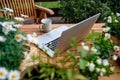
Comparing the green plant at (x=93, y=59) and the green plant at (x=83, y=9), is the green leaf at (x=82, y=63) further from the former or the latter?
the green plant at (x=83, y=9)

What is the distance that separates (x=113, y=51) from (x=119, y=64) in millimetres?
98

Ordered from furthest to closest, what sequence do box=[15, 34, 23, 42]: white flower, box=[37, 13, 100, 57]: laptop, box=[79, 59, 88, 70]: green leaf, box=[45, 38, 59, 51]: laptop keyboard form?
box=[45, 38, 59, 51]: laptop keyboard
box=[37, 13, 100, 57]: laptop
box=[15, 34, 23, 42]: white flower
box=[79, 59, 88, 70]: green leaf

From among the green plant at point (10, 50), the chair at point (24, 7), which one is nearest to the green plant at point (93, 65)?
the green plant at point (10, 50)

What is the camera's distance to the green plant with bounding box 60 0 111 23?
312cm

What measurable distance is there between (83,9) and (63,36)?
1716 mm

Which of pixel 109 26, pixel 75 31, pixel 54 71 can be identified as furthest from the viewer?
pixel 109 26

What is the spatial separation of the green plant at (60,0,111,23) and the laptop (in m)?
1.08

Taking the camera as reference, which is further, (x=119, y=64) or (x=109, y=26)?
(x=109, y=26)

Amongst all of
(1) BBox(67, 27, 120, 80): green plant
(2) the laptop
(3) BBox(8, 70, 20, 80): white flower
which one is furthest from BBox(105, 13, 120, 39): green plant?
(3) BBox(8, 70, 20, 80): white flower

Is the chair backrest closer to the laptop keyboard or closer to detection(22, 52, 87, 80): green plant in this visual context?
the laptop keyboard

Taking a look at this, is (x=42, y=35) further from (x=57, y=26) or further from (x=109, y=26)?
(x=109, y=26)

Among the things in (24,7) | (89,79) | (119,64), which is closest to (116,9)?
(24,7)

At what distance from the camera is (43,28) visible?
2020 millimetres

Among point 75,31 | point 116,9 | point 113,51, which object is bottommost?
point 116,9
